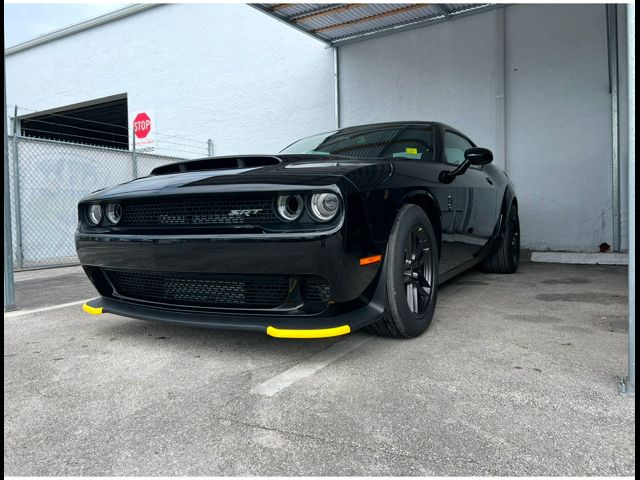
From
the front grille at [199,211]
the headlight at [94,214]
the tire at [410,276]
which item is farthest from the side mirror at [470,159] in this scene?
the headlight at [94,214]

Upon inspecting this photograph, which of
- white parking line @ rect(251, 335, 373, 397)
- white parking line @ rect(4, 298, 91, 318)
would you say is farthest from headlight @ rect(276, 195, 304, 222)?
white parking line @ rect(4, 298, 91, 318)

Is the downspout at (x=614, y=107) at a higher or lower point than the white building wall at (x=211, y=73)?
lower

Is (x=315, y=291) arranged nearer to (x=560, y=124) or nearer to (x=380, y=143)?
(x=380, y=143)

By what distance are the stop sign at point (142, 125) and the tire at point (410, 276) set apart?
935cm

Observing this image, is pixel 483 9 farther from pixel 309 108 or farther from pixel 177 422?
pixel 177 422

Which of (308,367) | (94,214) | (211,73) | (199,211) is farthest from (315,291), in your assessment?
(211,73)

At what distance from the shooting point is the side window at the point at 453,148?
3.22m

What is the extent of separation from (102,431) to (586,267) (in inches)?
202

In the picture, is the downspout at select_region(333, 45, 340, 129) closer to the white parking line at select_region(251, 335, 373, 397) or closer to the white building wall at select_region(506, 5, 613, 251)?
the white building wall at select_region(506, 5, 613, 251)

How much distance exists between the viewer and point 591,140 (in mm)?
5977

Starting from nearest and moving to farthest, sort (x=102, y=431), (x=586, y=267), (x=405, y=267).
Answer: (x=102, y=431) < (x=405, y=267) < (x=586, y=267)

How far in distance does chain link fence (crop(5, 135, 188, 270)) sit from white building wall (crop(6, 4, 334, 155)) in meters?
2.34

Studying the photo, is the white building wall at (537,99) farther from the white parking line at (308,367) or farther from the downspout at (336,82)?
the white parking line at (308,367)

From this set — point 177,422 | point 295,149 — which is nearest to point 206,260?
point 177,422
